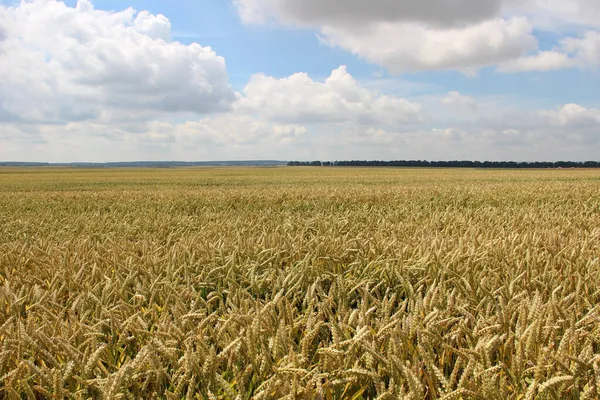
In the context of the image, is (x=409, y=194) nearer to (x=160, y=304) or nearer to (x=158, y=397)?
(x=160, y=304)

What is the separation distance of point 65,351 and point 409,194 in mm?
11211

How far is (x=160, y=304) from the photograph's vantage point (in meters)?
2.50

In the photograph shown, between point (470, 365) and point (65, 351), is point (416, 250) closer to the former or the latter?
point (470, 365)

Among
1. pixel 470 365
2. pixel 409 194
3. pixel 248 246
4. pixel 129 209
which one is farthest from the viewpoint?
pixel 409 194

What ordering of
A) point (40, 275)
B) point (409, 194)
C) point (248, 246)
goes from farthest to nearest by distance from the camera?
point (409, 194) → point (248, 246) → point (40, 275)

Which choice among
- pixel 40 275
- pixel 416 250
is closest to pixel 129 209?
pixel 40 275

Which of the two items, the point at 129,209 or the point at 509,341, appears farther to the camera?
the point at 129,209

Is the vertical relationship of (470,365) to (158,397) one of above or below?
above

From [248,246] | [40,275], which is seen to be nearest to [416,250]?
[248,246]

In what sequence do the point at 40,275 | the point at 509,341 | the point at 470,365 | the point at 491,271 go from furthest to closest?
the point at 40,275, the point at 491,271, the point at 509,341, the point at 470,365

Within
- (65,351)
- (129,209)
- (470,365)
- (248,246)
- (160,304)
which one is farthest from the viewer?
(129,209)

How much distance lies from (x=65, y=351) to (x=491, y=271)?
258cm

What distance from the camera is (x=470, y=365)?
1413 millimetres

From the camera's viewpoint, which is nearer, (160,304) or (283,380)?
(283,380)
